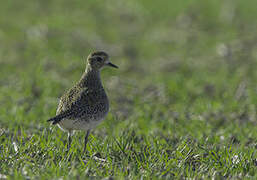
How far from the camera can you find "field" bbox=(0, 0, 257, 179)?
17.9ft

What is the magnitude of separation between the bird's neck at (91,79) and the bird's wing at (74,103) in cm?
16

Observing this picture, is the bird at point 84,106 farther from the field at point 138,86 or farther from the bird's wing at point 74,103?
the field at point 138,86

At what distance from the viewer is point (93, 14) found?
1930cm

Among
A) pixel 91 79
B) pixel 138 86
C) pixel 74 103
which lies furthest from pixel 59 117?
pixel 138 86

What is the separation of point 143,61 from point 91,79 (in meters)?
7.43

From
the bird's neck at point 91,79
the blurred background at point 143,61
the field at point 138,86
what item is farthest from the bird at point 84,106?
the blurred background at point 143,61

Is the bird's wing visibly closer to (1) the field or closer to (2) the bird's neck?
(2) the bird's neck

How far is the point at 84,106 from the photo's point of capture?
Result: 19.7ft

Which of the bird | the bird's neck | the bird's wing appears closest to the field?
the bird

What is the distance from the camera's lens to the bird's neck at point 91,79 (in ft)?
21.3

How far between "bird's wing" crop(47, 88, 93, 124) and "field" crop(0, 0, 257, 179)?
372 millimetres

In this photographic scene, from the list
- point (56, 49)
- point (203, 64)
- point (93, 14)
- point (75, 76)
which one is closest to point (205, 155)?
point (75, 76)

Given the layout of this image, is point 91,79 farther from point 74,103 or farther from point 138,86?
point 138,86

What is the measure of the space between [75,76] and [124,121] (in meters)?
3.84
